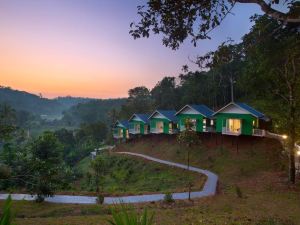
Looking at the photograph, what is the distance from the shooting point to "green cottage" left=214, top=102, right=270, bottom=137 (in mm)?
41750

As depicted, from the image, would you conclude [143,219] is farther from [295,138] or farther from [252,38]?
[295,138]

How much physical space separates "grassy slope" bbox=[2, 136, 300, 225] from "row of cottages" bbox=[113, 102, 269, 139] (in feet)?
5.46

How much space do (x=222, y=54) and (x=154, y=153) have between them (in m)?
44.6

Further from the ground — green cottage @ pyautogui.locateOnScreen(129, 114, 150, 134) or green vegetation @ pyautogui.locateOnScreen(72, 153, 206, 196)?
green cottage @ pyautogui.locateOnScreen(129, 114, 150, 134)

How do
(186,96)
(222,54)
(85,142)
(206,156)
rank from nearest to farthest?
(222,54)
(206,156)
(186,96)
(85,142)

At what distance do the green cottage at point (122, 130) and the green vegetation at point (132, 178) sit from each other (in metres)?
14.1

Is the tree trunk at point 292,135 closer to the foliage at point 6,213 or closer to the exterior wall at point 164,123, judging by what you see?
the foliage at point 6,213

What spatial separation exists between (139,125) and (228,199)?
43195 millimetres

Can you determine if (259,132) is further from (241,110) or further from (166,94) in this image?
Answer: (166,94)

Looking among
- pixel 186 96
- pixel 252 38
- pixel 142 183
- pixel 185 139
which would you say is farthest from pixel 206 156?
pixel 252 38

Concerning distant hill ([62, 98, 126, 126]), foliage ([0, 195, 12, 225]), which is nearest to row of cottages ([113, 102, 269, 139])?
foliage ([0, 195, 12, 225])

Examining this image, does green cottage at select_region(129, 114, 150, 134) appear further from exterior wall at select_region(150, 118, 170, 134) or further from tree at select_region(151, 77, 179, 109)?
tree at select_region(151, 77, 179, 109)

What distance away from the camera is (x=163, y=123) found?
189 ft

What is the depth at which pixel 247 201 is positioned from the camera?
Result: 20.4 meters
